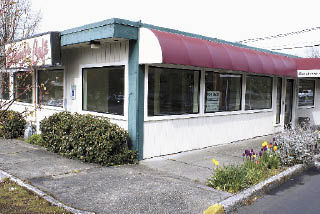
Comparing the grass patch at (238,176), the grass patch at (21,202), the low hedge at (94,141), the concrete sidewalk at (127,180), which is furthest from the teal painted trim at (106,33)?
the grass patch at (21,202)

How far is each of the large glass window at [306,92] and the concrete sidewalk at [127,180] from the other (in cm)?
785

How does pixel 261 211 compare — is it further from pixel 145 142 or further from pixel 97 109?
pixel 97 109

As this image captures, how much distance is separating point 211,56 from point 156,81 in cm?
160

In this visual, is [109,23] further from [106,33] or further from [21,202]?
[21,202]

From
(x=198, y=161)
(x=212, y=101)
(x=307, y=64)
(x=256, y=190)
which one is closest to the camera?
(x=256, y=190)

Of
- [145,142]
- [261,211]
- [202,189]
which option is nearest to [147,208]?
[202,189]

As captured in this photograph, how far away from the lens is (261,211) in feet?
15.4

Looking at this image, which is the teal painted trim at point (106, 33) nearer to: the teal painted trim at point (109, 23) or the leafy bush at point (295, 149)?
the teal painted trim at point (109, 23)

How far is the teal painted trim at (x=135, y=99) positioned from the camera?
707 cm

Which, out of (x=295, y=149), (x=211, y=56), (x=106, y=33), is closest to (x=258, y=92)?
(x=211, y=56)

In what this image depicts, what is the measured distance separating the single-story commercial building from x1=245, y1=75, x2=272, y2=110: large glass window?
4 centimetres

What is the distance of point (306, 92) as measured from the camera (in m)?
14.7

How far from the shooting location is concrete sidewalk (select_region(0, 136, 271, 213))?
4.60 m

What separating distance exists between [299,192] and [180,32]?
4725 millimetres
